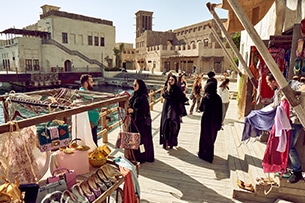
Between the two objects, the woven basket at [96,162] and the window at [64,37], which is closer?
the woven basket at [96,162]

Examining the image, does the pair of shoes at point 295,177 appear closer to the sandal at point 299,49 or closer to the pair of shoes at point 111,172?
the sandal at point 299,49

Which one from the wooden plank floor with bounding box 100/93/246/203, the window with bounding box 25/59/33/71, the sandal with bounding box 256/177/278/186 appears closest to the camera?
the sandal with bounding box 256/177/278/186

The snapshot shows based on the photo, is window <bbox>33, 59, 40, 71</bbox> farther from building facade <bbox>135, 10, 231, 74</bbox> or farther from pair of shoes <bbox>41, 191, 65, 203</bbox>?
pair of shoes <bbox>41, 191, 65, 203</bbox>

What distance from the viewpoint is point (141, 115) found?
416cm

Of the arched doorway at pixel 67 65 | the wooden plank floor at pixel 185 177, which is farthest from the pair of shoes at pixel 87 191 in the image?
the arched doorway at pixel 67 65

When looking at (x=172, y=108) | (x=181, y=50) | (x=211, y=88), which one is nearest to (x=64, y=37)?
(x=181, y=50)

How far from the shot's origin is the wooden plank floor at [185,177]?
3334mm

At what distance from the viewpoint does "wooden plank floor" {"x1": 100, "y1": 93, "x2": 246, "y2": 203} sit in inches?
131

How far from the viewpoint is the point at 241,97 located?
6.98 meters

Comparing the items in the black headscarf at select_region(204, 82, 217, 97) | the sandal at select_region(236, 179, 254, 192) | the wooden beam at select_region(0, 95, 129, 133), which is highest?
the black headscarf at select_region(204, 82, 217, 97)

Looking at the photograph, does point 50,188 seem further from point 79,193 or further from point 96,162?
point 96,162

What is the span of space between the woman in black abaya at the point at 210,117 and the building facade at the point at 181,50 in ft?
68.4

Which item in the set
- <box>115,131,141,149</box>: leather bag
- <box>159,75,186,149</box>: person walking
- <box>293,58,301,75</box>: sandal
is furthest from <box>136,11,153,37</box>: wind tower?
<box>115,131,141,149</box>: leather bag

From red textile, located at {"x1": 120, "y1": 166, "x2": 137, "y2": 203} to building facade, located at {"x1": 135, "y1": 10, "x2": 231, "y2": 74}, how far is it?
925 inches
